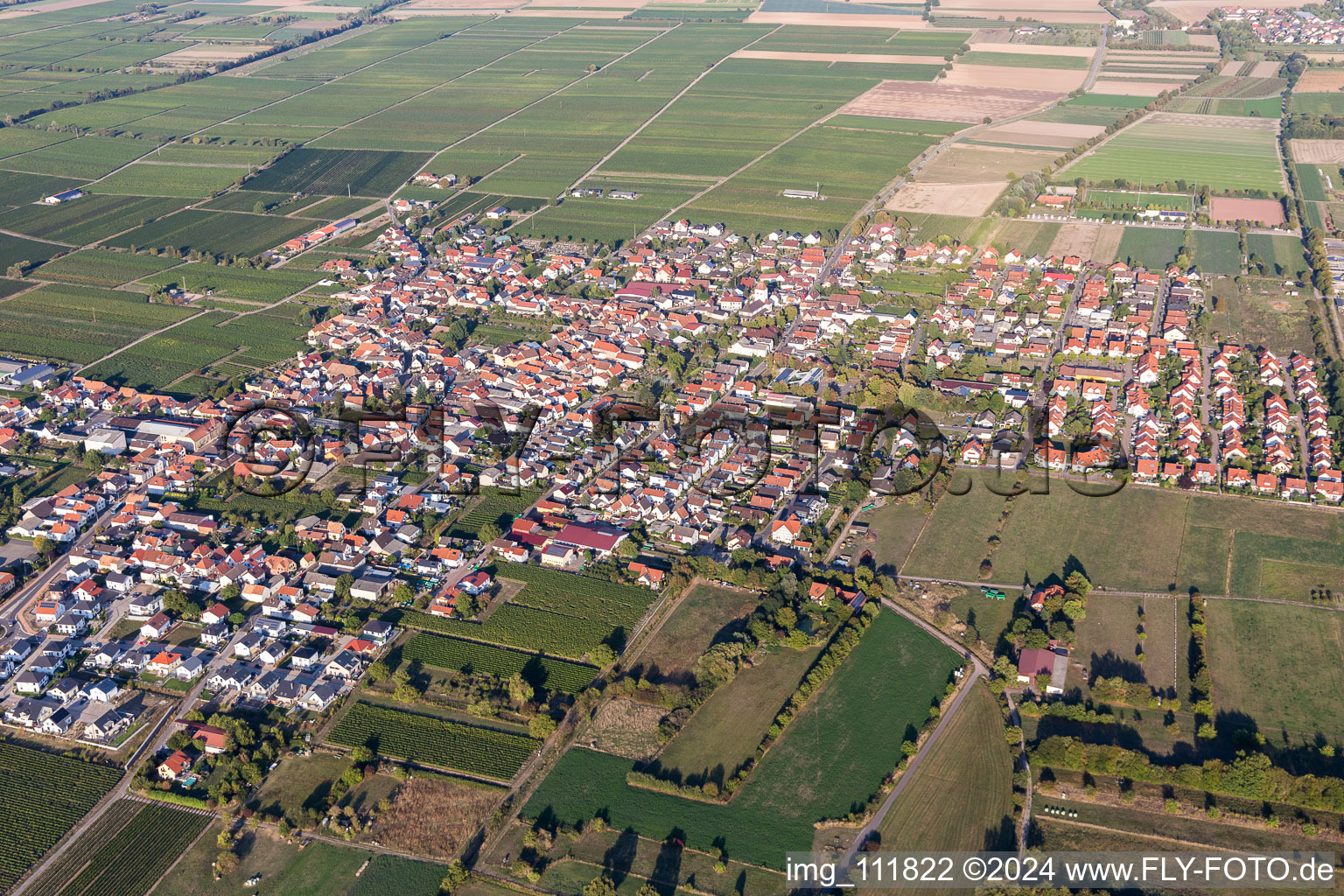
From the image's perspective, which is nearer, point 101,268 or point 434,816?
point 434,816

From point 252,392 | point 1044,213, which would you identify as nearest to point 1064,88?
point 1044,213

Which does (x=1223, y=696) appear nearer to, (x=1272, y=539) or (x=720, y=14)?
(x=1272, y=539)

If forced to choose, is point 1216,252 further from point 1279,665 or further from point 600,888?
point 600,888

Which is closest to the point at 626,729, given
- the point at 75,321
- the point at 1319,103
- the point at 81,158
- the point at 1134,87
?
the point at 75,321

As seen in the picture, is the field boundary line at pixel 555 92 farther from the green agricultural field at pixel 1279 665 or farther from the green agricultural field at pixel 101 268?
the green agricultural field at pixel 1279 665

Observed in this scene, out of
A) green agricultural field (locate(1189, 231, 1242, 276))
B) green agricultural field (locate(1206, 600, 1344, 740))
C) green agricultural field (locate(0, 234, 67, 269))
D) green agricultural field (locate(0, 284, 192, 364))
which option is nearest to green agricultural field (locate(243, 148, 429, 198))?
green agricultural field (locate(0, 234, 67, 269))

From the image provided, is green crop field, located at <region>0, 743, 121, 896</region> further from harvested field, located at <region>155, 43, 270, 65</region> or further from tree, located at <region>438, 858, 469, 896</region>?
harvested field, located at <region>155, 43, 270, 65</region>
